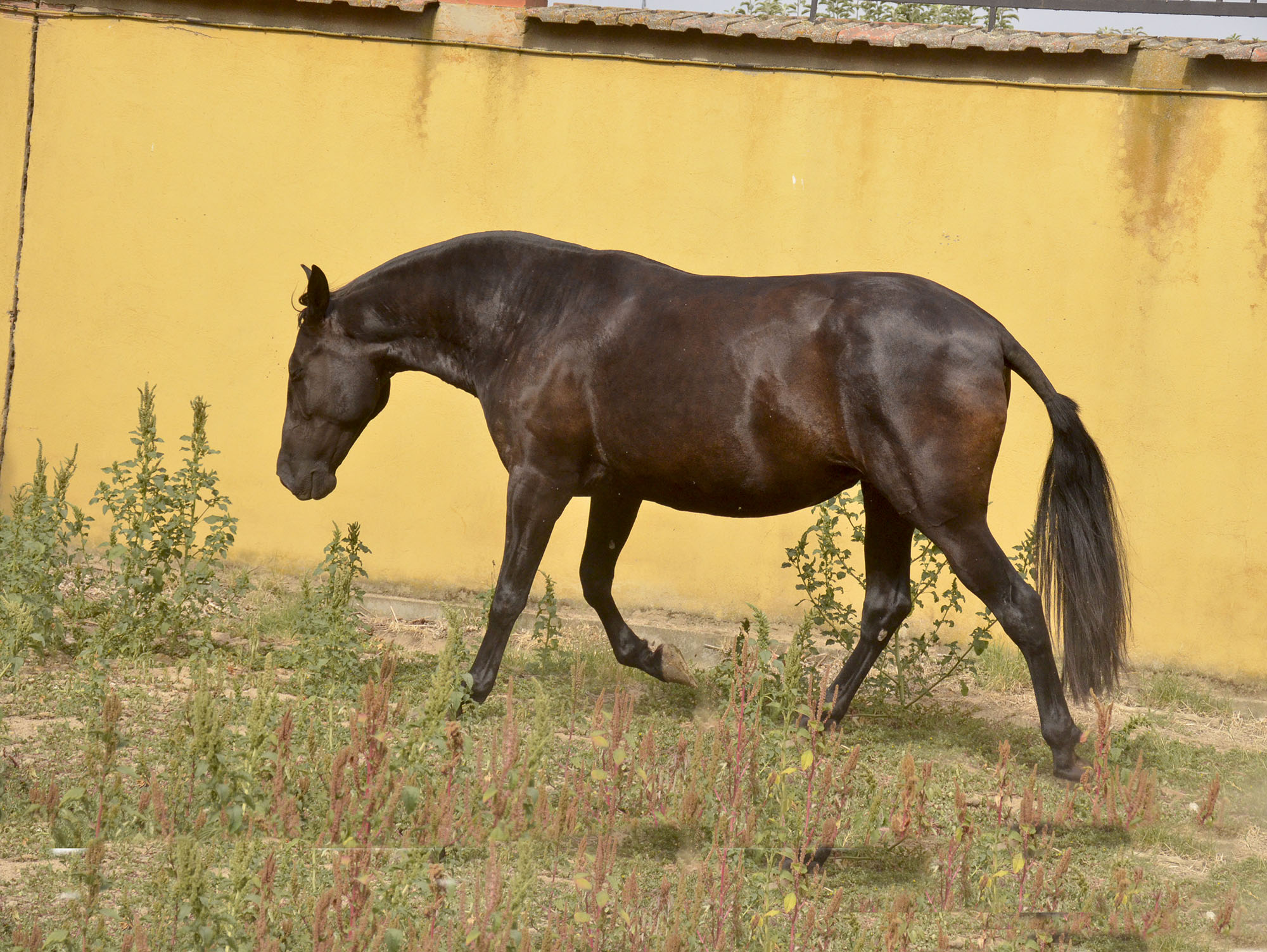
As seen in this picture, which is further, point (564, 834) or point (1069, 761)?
point (1069, 761)

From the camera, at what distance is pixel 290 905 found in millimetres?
3170

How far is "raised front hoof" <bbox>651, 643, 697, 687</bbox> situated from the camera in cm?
593

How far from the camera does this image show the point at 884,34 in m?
7.20

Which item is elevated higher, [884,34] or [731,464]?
[884,34]

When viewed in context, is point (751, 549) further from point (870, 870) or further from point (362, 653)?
point (870, 870)

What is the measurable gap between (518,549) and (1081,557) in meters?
2.34

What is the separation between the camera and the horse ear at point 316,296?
5.70 metres

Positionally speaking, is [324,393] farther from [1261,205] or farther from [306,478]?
[1261,205]

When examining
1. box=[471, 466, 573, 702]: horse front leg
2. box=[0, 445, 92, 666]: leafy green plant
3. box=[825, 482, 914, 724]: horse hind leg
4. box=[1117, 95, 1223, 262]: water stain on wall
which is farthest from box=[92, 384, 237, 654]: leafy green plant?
box=[1117, 95, 1223, 262]: water stain on wall

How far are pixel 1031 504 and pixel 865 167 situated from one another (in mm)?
2171

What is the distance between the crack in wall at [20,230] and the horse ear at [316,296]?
10.3 feet

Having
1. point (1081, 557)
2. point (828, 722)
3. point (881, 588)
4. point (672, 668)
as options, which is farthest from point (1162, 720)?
point (672, 668)

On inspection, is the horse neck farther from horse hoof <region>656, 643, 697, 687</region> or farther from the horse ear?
horse hoof <region>656, 643, 697, 687</region>

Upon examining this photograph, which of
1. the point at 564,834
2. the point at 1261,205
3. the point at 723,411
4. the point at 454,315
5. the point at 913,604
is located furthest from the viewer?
the point at 1261,205
